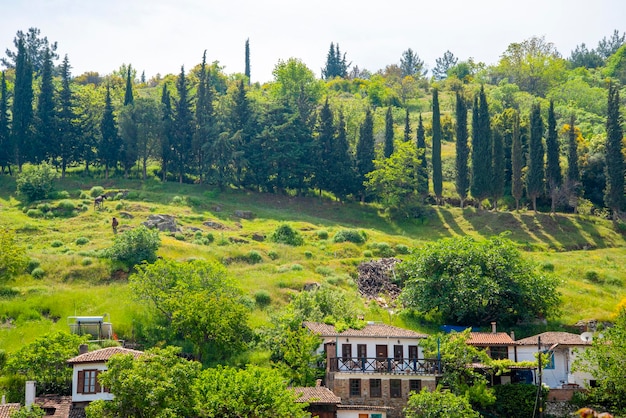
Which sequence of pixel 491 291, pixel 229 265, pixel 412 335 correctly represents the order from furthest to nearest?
pixel 229 265 < pixel 491 291 < pixel 412 335

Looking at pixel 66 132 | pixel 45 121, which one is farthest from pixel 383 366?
pixel 45 121

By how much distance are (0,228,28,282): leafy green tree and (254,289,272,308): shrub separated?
17245 millimetres

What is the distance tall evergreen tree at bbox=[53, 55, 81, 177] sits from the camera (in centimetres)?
10812

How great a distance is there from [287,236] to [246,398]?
129 feet

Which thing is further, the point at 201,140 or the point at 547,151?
the point at 201,140

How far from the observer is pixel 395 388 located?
178 ft

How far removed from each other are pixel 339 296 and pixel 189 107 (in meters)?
53.6

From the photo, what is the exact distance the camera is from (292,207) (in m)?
104

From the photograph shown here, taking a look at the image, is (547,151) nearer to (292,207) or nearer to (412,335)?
(292,207)

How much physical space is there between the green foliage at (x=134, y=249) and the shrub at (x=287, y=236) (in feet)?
47.7

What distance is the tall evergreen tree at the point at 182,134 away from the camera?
108750 mm

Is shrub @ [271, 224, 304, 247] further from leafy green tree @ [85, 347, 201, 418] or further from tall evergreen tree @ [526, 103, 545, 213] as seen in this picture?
leafy green tree @ [85, 347, 201, 418]

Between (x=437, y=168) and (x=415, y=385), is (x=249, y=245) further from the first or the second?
(x=415, y=385)

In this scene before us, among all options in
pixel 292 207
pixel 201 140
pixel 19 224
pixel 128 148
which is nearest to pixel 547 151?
pixel 292 207
